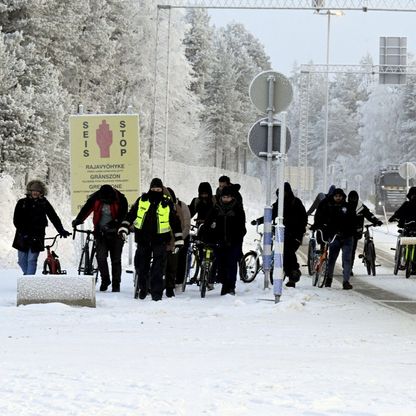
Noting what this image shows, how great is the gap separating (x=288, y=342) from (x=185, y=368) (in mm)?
2413

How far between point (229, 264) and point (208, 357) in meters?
7.53

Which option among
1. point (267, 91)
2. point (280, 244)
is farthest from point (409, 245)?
point (280, 244)

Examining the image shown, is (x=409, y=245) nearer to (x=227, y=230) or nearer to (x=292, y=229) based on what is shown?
(x=292, y=229)

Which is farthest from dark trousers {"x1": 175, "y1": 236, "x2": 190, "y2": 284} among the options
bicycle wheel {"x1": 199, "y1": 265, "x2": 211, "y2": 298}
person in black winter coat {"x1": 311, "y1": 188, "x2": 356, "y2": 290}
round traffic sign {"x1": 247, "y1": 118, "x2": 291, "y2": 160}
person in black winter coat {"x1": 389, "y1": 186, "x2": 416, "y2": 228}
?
person in black winter coat {"x1": 389, "y1": 186, "x2": 416, "y2": 228}

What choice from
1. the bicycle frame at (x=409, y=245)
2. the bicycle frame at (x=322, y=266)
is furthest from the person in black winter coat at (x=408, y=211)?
the bicycle frame at (x=322, y=266)

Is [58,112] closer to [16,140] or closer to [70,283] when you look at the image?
[16,140]

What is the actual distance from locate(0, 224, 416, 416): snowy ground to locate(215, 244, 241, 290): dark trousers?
2.20ft

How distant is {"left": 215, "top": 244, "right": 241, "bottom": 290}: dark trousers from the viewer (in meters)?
17.7

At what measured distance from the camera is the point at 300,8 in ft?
122

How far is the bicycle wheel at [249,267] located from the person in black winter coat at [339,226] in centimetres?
146

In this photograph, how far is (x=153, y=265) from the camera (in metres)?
16.7

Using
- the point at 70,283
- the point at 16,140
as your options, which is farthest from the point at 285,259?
the point at 16,140

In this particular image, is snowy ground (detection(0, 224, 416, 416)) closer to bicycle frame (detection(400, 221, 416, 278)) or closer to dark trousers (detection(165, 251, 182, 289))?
dark trousers (detection(165, 251, 182, 289))

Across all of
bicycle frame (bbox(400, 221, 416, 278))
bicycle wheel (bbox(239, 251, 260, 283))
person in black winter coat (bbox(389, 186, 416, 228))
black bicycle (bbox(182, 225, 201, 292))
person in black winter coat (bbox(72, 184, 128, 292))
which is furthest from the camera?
person in black winter coat (bbox(389, 186, 416, 228))
